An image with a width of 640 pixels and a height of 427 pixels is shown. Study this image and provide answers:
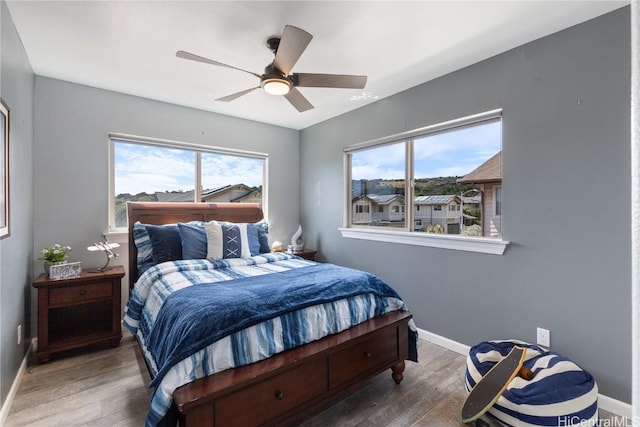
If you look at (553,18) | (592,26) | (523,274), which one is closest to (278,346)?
(523,274)

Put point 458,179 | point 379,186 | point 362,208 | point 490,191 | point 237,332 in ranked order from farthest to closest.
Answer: point 362,208
point 379,186
point 458,179
point 490,191
point 237,332

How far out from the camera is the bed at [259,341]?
4.50ft

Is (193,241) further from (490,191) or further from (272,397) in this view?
(490,191)

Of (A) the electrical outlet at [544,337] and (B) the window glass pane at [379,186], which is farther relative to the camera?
(B) the window glass pane at [379,186]

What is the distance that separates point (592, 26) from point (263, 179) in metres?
3.58

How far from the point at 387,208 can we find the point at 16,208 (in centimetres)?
320

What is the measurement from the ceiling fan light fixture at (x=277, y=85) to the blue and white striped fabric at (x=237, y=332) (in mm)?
1427

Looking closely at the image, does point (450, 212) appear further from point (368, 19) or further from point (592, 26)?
point (368, 19)

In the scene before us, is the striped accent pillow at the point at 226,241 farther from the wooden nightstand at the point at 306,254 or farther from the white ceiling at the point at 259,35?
the white ceiling at the point at 259,35

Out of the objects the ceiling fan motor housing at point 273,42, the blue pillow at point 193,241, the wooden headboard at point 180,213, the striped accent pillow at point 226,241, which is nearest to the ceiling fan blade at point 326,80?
the ceiling fan motor housing at point 273,42

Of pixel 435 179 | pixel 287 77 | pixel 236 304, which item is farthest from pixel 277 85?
pixel 435 179

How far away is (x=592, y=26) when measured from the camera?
1902 mm

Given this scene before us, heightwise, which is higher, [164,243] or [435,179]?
[435,179]

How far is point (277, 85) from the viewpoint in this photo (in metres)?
2.10
